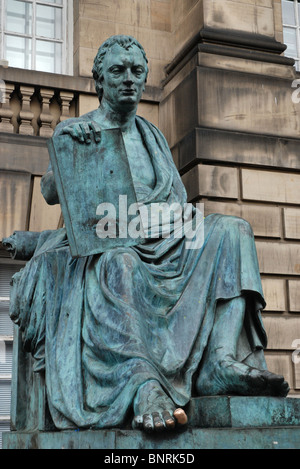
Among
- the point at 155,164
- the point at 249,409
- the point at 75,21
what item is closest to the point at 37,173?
the point at 75,21

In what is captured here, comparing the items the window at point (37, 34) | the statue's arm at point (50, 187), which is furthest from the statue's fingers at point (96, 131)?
the window at point (37, 34)

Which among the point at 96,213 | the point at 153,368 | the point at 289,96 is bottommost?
the point at 153,368

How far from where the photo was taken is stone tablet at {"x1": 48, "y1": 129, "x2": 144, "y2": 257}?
14.3 feet

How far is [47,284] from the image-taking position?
15.1ft

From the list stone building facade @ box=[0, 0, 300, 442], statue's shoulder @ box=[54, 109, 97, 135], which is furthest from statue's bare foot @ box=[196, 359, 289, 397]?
stone building facade @ box=[0, 0, 300, 442]

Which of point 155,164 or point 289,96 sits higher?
point 289,96

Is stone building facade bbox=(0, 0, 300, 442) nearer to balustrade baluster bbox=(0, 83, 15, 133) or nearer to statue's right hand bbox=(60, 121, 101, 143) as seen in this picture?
balustrade baluster bbox=(0, 83, 15, 133)

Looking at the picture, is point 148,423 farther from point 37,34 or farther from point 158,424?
point 37,34

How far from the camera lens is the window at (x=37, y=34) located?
32.7ft

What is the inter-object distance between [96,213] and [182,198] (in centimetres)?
72

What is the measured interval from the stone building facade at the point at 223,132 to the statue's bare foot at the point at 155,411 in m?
5.00

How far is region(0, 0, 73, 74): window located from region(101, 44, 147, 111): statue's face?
5.18 metres

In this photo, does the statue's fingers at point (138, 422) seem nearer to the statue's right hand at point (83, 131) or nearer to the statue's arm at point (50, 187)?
the statue's right hand at point (83, 131)
